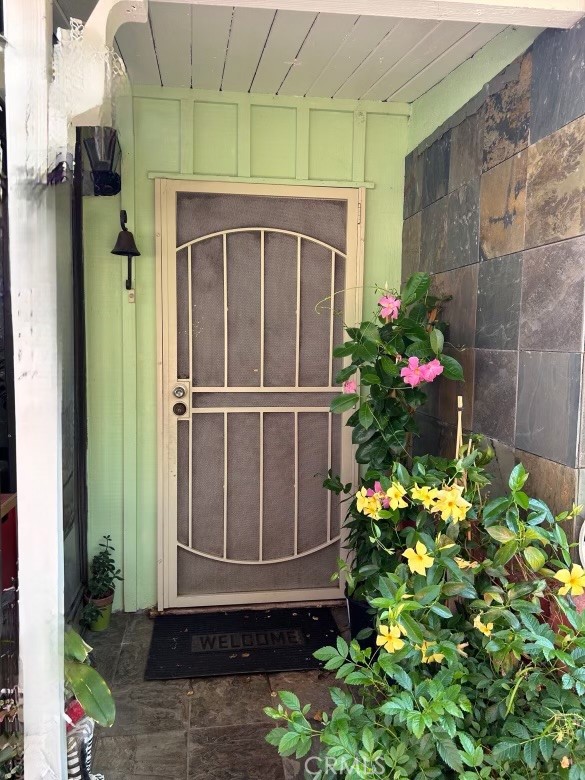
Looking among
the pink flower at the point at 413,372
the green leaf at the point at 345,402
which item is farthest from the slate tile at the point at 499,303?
the green leaf at the point at 345,402

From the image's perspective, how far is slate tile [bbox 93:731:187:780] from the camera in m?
1.78

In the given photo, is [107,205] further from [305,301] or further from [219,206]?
[305,301]

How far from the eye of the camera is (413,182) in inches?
101

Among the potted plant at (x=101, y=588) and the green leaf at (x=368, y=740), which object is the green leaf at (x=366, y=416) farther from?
the potted plant at (x=101, y=588)

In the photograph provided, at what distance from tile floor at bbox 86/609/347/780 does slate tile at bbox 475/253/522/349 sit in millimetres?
1485

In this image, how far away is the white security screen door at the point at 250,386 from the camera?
259cm

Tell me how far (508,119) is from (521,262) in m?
0.49

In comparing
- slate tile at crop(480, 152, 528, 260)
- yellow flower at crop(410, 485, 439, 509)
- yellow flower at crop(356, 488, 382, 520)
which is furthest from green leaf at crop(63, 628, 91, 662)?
slate tile at crop(480, 152, 528, 260)

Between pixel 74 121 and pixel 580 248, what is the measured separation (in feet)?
4.11

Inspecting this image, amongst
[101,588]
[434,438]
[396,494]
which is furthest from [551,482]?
[101,588]

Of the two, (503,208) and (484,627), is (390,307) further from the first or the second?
(484,627)

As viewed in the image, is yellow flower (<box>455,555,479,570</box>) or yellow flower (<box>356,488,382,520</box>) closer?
yellow flower (<box>455,555,479,570</box>)

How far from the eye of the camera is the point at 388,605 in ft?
4.03

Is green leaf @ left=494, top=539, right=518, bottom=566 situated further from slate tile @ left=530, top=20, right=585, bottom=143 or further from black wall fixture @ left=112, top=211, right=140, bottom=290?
black wall fixture @ left=112, top=211, right=140, bottom=290
